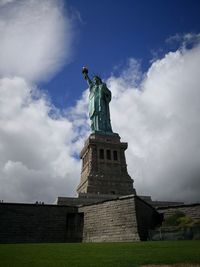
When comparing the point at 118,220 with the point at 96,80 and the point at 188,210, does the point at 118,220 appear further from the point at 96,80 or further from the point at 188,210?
the point at 96,80

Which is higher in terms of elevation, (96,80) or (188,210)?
(96,80)

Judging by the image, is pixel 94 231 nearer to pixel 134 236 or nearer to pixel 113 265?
pixel 134 236

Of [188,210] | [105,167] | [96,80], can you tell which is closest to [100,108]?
[96,80]

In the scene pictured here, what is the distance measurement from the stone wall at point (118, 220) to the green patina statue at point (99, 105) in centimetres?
2907

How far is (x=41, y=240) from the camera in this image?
25.5 metres

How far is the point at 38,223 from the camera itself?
26297mm

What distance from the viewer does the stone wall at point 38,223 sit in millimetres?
25328

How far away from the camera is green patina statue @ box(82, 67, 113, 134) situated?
55.2 metres


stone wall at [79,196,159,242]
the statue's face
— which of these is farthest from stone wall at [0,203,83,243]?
the statue's face

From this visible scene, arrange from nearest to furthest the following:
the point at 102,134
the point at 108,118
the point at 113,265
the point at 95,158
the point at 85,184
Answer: the point at 113,265, the point at 85,184, the point at 95,158, the point at 102,134, the point at 108,118

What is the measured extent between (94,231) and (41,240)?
213 inches

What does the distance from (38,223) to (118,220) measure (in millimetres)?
8548

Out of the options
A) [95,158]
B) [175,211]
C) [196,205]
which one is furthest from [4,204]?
[95,158]

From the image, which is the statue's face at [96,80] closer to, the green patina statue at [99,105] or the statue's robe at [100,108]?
the green patina statue at [99,105]
